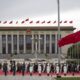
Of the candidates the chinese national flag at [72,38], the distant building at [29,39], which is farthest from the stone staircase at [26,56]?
the chinese national flag at [72,38]

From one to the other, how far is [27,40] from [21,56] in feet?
25.3

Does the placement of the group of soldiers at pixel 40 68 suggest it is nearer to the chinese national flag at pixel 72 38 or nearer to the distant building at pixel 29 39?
the chinese national flag at pixel 72 38

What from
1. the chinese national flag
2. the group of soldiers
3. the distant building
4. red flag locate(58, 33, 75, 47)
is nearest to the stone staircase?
the distant building

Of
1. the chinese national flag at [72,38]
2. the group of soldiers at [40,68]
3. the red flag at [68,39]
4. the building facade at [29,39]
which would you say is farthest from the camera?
the building facade at [29,39]

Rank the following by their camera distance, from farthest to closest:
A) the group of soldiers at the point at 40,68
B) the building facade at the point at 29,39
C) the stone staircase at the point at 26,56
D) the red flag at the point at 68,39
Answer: the building facade at the point at 29,39, the stone staircase at the point at 26,56, the group of soldiers at the point at 40,68, the red flag at the point at 68,39

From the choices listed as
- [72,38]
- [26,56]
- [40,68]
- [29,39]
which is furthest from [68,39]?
[29,39]

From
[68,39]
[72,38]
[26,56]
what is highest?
[72,38]

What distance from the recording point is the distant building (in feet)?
279

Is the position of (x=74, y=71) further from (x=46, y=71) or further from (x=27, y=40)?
(x=27, y=40)

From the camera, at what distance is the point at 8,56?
84.4 meters

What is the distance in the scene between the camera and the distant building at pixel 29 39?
8494 cm

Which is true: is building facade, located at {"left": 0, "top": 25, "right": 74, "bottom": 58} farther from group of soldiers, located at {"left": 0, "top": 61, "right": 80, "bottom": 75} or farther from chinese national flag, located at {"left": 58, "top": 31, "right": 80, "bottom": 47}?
chinese national flag, located at {"left": 58, "top": 31, "right": 80, "bottom": 47}

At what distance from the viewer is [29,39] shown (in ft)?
295

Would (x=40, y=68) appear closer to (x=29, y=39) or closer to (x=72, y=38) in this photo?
(x=72, y=38)
